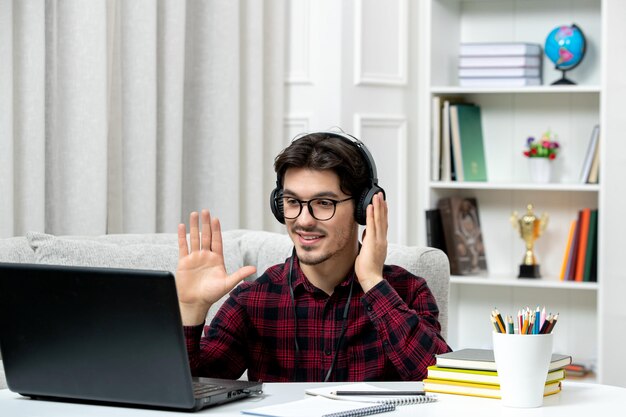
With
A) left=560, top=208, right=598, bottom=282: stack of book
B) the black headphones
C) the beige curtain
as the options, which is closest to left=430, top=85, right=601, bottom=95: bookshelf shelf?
left=560, top=208, right=598, bottom=282: stack of book

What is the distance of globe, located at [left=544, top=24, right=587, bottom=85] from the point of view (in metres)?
3.67

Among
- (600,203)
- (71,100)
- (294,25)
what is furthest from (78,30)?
(600,203)

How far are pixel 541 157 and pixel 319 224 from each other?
84.5 inches

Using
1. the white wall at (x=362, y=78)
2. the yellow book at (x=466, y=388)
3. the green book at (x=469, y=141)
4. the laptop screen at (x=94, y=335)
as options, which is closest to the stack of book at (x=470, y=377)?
the yellow book at (x=466, y=388)

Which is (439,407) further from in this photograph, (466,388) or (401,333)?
(401,333)

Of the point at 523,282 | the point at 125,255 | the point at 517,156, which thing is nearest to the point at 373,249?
the point at 125,255

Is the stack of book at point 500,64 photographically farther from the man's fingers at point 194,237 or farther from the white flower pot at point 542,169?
the man's fingers at point 194,237

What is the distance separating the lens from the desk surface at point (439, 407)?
132 centimetres

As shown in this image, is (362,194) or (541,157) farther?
(541,157)

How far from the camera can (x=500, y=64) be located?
12.3ft

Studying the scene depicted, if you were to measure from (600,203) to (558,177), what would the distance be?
335 mm

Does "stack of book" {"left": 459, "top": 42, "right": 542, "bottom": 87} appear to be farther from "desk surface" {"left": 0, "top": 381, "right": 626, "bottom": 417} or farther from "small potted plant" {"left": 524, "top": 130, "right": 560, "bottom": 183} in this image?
"desk surface" {"left": 0, "top": 381, "right": 626, "bottom": 417}

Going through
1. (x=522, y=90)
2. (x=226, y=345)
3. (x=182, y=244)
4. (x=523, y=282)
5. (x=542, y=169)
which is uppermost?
(x=522, y=90)

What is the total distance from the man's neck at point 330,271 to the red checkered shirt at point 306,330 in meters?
0.01
